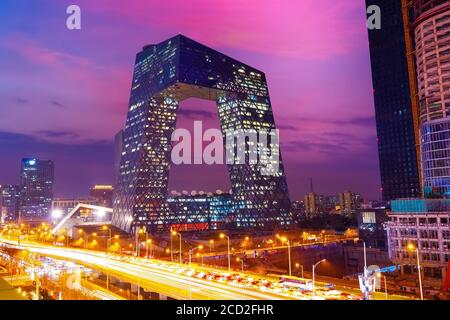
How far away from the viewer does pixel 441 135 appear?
8275 centimetres

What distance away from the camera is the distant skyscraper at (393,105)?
549 ft

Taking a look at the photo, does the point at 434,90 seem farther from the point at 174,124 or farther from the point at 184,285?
the point at 174,124

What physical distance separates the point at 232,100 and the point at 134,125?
128 feet

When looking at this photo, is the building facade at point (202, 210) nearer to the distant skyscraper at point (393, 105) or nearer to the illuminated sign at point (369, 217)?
the illuminated sign at point (369, 217)

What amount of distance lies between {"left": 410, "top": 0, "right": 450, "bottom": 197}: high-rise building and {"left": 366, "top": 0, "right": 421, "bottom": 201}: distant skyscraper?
72109 millimetres

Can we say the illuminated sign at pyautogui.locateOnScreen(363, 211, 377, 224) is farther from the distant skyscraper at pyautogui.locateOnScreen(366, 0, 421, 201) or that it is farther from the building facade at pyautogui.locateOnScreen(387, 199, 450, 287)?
the distant skyscraper at pyautogui.locateOnScreen(366, 0, 421, 201)

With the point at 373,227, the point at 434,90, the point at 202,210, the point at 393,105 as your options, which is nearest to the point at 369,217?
the point at 373,227

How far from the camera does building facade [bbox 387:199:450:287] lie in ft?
226

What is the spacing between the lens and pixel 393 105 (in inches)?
6831

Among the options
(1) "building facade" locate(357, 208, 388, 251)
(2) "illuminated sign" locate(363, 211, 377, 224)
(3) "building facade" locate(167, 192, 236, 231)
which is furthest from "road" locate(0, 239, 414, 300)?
(3) "building facade" locate(167, 192, 236, 231)

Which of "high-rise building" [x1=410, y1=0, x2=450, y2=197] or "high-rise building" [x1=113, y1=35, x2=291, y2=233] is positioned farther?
"high-rise building" [x1=113, y1=35, x2=291, y2=233]

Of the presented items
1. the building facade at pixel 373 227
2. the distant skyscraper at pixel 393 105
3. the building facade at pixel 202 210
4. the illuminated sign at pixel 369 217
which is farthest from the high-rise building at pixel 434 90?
the building facade at pixel 202 210
